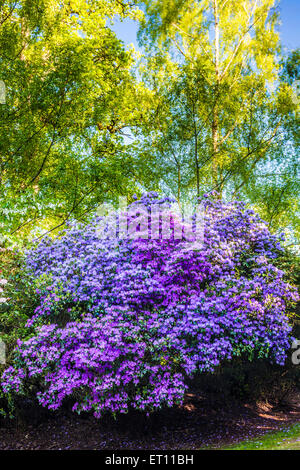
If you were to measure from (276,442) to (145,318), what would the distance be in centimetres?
350

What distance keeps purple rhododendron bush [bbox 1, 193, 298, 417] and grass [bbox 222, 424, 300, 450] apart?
1.54 m

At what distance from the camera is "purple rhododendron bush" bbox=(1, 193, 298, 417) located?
6.91 metres

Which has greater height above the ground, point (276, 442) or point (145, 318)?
point (145, 318)

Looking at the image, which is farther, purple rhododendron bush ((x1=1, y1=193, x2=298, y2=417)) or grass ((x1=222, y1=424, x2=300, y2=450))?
purple rhododendron bush ((x1=1, y1=193, x2=298, y2=417))

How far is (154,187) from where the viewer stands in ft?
53.3

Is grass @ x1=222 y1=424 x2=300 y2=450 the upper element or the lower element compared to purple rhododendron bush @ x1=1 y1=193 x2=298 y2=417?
lower

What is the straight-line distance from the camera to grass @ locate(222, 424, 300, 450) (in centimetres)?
633

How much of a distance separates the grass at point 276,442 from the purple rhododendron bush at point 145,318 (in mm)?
1544

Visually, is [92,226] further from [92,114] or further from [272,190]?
[272,190]

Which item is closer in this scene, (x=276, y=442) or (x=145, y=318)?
(x=276, y=442)

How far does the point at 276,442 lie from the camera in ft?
22.9

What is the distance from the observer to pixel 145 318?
284 inches
